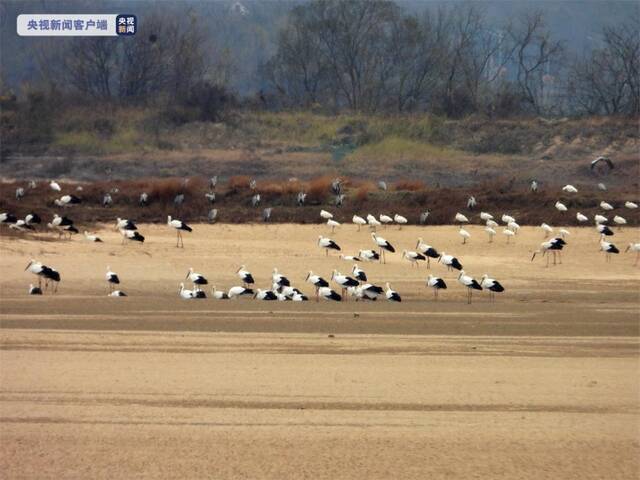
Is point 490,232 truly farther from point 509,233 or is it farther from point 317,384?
point 317,384

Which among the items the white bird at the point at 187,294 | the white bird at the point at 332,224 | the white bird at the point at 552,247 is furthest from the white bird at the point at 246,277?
the white bird at the point at 332,224

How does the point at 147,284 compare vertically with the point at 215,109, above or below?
below

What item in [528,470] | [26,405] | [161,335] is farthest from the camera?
[161,335]

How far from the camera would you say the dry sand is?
849 centimetres

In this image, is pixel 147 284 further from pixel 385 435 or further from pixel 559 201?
pixel 559 201

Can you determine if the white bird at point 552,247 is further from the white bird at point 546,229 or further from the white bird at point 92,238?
the white bird at point 92,238

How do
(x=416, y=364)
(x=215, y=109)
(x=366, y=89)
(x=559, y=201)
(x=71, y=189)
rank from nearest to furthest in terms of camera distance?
(x=416, y=364) < (x=559, y=201) < (x=71, y=189) < (x=215, y=109) < (x=366, y=89)

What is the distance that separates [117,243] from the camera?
22.5 m

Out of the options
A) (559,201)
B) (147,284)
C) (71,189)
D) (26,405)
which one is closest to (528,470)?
(26,405)

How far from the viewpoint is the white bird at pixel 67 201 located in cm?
2752

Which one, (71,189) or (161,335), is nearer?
(161,335)

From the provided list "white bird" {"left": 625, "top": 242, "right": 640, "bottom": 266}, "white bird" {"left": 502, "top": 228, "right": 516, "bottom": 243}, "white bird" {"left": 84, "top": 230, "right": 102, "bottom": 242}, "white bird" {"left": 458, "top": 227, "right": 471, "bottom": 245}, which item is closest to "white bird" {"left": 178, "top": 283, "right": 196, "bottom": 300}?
"white bird" {"left": 84, "top": 230, "right": 102, "bottom": 242}

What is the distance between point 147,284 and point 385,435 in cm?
1022

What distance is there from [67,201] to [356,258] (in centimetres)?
934
